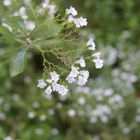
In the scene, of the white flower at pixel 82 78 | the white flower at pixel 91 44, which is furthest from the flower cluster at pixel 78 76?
the white flower at pixel 91 44

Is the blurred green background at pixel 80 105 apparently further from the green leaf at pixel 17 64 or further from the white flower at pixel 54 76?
the white flower at pixel 54 76

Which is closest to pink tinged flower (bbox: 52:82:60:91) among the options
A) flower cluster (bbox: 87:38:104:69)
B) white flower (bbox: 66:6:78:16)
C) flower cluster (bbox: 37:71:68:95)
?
flower cluster (bbox: 37:71:68:95)

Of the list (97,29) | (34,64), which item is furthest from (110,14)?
(34,64)

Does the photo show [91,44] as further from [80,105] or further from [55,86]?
[80,105]

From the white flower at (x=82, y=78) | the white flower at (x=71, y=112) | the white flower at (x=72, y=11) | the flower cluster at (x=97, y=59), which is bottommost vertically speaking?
the white flower at (x=82, y=78)

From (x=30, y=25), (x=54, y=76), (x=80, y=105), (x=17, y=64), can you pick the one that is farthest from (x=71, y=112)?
(x=54, y=76)

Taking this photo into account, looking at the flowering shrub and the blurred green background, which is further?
the blurred green background

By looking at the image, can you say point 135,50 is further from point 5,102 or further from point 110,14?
point 5,102

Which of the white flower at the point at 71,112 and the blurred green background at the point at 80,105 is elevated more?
the blurred green background at the point at 80,105

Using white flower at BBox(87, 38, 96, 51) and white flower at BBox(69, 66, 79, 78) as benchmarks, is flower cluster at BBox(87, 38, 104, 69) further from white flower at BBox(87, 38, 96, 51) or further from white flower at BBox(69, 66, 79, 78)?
white flower at BBox(69, 66, 79, 78)
